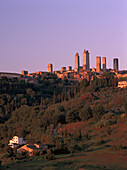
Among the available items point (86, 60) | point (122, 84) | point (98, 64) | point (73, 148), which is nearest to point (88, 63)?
point (86, 60)

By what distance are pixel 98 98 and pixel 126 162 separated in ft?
118

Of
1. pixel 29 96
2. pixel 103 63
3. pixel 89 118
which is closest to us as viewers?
pixel 89 118

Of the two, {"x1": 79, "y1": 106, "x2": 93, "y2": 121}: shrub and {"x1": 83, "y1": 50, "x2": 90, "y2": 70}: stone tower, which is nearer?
{"x1": 79, "y1": 106, "x2": 93, "y2": 121}: shrub

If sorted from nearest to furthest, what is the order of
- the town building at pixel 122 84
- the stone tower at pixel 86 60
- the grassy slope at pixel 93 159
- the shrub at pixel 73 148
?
the grassy slope at pixel 93 159 < the shrub at pixel 73 148 < the town building at pixel 122 84 < the stone tower at pixel 86 60

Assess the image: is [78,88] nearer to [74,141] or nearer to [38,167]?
[74,141]

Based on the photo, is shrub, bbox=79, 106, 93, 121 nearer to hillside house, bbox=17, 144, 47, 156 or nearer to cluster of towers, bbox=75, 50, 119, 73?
hillside house, bbox=17, 144, 47, 156

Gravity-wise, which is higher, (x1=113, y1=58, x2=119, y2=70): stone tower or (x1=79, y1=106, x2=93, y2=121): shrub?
(x1=113, y1=58, x2=119, y2=70): stone tower

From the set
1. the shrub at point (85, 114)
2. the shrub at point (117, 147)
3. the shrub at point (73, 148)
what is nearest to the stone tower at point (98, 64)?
the shrub at point (85, 114)

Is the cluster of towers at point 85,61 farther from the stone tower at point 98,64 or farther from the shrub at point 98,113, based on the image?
the shrub at point 98,113

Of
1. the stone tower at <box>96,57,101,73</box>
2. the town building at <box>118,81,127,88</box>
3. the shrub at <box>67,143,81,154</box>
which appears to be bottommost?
the shrub at <box>67,143,81,154</box>

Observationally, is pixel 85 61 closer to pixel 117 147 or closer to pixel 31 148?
pixel 31 148

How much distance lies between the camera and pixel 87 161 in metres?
23.3

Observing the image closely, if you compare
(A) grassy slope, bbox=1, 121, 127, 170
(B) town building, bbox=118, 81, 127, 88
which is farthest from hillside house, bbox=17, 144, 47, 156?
(B) town building, bbox=118, 81, 127, 88

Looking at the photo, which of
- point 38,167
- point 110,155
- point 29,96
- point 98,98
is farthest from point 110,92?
point 38,167
